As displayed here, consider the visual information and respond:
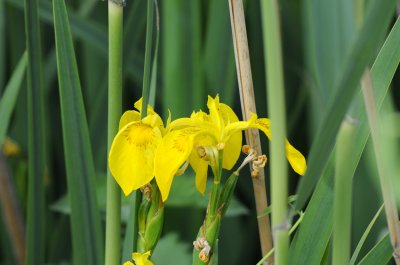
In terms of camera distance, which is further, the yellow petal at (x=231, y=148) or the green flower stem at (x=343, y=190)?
the yellow petal at (x=231, y=148)

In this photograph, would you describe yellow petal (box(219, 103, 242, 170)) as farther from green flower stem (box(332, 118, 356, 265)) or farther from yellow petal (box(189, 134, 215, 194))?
green flower stem (box(332, 118, 356, 265))

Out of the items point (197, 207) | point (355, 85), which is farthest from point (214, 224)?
point (197, 207)

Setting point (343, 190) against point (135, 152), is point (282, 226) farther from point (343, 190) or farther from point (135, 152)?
point (135, 152)

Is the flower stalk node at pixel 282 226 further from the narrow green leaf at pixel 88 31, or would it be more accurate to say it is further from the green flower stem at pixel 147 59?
the narrow green leaf at pixel 88 31

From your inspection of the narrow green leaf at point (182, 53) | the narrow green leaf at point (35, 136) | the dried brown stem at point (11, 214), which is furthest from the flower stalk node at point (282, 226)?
the dried brown stem at point (11, 214)

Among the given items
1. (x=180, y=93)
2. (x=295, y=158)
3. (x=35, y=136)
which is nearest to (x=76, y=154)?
(x=35, y=136)

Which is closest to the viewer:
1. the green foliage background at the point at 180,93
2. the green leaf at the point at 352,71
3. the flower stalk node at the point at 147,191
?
the green leaf at the point at 352,71

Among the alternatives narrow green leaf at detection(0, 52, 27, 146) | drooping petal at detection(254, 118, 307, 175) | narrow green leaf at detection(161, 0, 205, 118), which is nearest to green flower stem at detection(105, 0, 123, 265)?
drooping petal at detection(254, 118, 307, 175)
